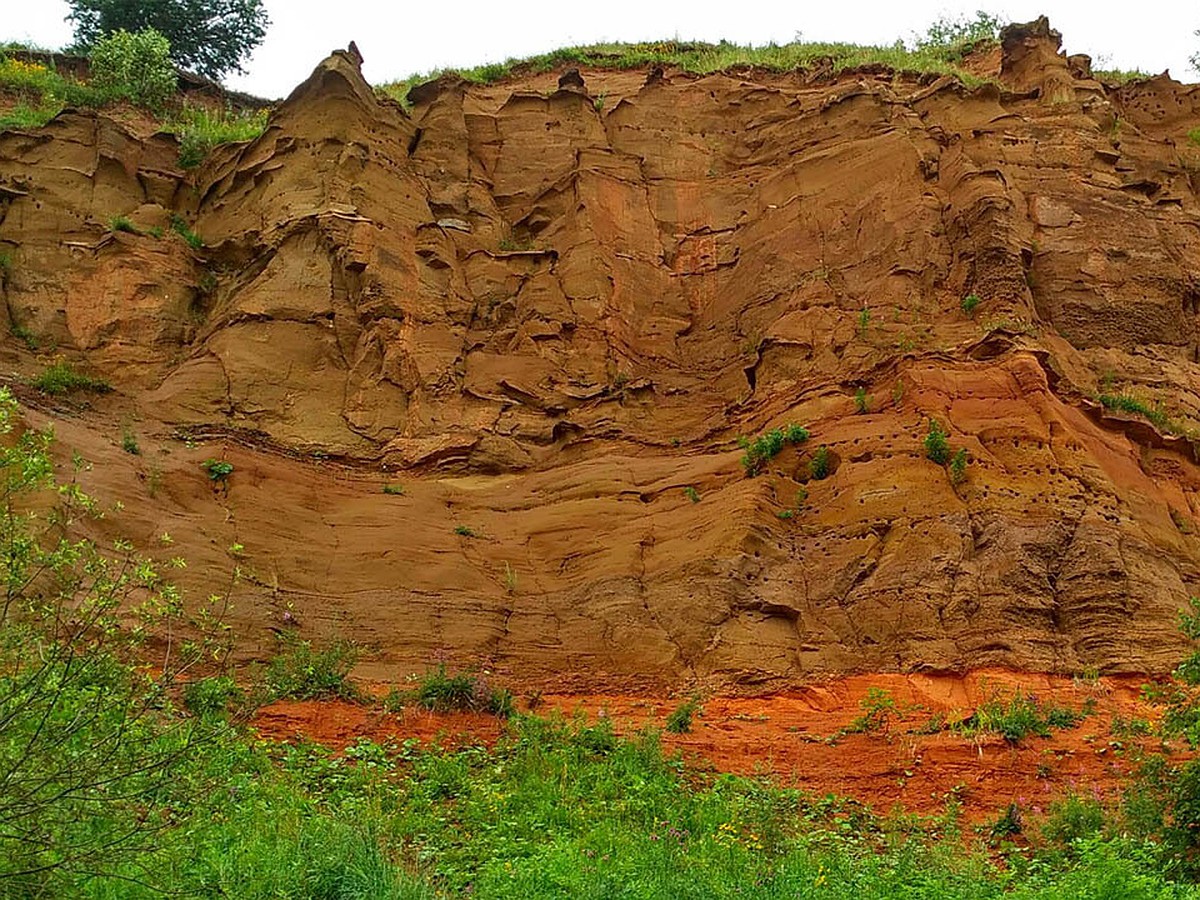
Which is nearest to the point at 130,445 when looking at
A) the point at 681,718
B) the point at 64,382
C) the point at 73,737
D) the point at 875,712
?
the point at 64,382

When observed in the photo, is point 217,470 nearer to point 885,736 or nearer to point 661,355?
point 661,355

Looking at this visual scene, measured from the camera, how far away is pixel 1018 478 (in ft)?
54.5

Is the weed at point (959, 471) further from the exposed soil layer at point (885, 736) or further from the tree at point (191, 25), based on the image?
the tree at point (191, 25)

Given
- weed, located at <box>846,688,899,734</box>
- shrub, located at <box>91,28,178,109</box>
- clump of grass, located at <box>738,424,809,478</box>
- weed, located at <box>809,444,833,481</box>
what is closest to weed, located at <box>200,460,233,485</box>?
clump of grass, located at <box>738,424,809,478</box>

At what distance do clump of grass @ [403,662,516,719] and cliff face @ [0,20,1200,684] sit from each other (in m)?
0.86

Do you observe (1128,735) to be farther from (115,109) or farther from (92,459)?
(115,109)

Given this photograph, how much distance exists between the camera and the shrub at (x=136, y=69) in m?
26.2

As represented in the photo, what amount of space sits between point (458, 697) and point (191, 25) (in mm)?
26001

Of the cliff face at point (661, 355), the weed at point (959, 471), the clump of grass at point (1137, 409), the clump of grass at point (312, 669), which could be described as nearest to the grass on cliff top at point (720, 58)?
the cliff face at point (661, 355)

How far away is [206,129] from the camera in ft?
81.8

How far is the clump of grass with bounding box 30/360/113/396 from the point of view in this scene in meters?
18.7

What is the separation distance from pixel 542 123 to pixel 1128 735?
15801mm

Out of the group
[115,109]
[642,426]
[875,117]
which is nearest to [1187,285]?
[875,117]

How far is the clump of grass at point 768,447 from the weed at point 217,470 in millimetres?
6956
